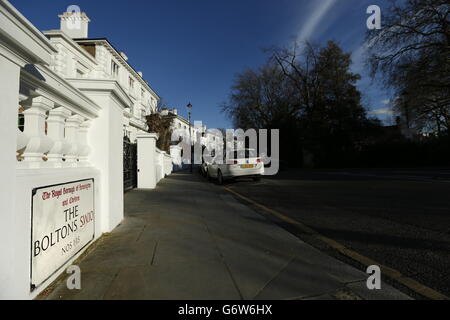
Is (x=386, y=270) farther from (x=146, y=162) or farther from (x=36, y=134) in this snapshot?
(x=146, y=162)

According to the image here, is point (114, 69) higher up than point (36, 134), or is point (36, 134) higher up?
point (114, 69)

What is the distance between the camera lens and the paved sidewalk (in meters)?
2.05

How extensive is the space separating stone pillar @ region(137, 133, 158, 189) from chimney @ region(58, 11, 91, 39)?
2184 cm

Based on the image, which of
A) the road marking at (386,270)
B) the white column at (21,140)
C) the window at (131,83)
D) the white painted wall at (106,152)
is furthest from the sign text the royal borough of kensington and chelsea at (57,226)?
the window at (131,83)

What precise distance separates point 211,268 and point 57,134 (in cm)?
212

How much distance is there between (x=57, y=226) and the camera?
2232 mm

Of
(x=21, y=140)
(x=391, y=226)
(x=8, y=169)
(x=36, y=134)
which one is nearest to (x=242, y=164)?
(x=391, y=226)

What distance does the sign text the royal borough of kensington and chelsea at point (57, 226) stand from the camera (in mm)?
1940

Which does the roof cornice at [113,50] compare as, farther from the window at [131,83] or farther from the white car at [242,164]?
the white car at [242,164]

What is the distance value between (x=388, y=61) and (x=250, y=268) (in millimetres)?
20340

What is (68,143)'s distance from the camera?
2.70 metres

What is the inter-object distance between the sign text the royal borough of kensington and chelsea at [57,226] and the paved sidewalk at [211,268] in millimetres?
215
